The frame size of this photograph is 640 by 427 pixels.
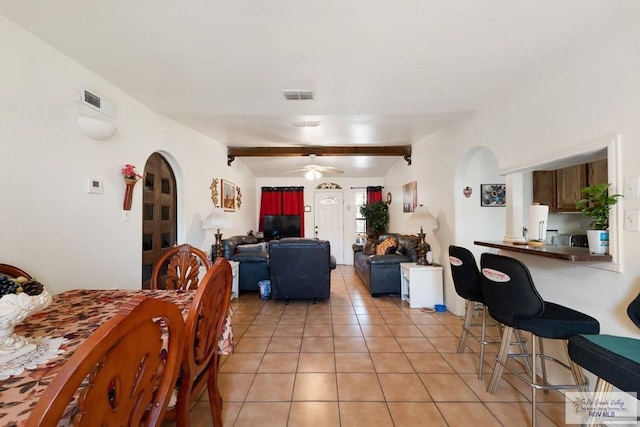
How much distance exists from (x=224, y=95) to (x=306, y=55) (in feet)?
3.41

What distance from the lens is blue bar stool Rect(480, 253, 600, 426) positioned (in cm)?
148

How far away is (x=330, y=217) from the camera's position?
290 inches

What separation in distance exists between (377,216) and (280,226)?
2.48 meters

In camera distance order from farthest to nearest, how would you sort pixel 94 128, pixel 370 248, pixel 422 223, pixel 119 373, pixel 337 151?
pixel 370 248 → pixel 337 151 → pixel 422 223 → pixel 94 128 → pixel 119 373

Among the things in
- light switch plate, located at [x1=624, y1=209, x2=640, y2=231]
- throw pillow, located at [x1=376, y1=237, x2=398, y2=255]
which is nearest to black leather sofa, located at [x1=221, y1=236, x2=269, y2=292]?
throw pillow, located at [x1=376, y1=237, x2=398, y2=255]

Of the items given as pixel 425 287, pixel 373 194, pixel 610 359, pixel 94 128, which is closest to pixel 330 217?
pixel 373 194

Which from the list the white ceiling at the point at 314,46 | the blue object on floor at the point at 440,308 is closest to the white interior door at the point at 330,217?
the blue object on floor at the point at 440,308

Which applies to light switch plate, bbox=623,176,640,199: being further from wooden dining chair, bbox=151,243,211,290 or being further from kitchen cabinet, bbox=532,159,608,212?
wooden dining chair, bbox=151,243,211,290

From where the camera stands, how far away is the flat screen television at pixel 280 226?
702 centimetres

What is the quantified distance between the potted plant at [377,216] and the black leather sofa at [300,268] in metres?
2.99

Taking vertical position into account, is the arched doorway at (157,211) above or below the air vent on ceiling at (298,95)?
below

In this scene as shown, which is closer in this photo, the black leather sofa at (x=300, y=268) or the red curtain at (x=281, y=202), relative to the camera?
the black leather sofa at (x=300, y=268)

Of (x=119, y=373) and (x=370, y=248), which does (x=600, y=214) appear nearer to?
(x=119, y=373)

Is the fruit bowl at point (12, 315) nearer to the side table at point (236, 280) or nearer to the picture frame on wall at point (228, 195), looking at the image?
the side table at point (236, 280)
